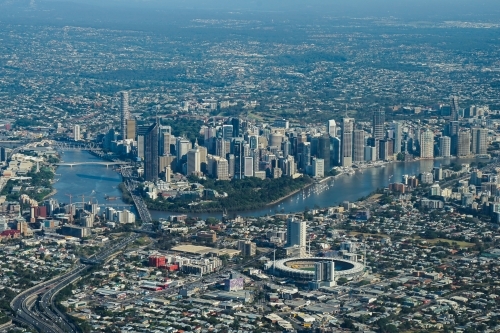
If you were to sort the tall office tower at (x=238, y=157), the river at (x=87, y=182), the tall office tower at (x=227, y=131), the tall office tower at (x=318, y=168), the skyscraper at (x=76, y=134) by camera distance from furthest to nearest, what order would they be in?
the skyscraper at (x=76, y=134), the tall office tower at (x=227, y=131), the tall office tower at (x=318, y=168), the tall office tower at (x=238, y=157), the river at (x=87, y=182)

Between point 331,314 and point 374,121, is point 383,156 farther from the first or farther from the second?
point 331,314

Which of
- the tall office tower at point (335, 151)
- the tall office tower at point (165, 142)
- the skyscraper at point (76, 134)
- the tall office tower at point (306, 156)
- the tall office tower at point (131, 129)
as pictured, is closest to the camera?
the tall office tower at point (306, 156)

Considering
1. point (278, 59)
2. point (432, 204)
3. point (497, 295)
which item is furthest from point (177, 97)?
point (497, 295)

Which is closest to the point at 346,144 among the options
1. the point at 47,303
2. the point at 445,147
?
the point at 445,147

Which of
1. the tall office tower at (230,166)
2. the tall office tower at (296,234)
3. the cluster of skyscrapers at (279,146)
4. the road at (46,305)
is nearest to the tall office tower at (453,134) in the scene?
the cluster of skyscrapers at (279,146)

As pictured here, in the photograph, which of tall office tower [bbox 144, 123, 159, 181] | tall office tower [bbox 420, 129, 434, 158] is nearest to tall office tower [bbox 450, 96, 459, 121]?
tall office tower [bbox 420, 129, 434, 158]

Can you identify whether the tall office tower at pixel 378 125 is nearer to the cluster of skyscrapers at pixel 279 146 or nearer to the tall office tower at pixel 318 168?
the cluster of skyscrapers at pixel 279 146

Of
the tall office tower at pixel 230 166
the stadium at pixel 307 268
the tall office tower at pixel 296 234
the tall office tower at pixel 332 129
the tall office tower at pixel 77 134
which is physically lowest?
the tall office tower at pixel 77 134

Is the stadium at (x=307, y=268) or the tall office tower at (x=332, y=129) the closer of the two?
the stadium at (x=307, y=268)

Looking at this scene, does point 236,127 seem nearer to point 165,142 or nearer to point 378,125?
point 165,142

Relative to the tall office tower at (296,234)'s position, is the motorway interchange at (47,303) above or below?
below

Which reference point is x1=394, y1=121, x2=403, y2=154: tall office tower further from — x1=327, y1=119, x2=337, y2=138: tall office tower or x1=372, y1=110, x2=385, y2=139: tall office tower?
x1=327, y1=119, x2=337, y2=138: tall office tower
